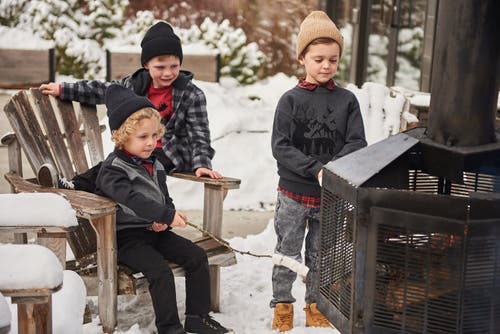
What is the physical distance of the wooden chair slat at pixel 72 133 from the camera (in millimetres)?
4953

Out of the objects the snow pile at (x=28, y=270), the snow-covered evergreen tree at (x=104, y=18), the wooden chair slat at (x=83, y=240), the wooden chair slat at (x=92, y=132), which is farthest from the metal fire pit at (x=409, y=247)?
the snow-covered evergreen tree at (x=104, y=18)

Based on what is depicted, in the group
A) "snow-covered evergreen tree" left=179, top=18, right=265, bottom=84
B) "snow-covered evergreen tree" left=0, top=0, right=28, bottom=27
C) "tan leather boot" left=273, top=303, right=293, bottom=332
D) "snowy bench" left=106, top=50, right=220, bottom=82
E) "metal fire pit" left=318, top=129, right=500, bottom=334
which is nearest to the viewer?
"metal fire pit" left=318, top=129, right=500, bottom=334

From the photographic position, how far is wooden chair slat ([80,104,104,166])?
4.99 m

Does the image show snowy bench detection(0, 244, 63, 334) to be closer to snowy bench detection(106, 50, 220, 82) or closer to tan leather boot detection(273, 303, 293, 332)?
tan leather boot detection(273, 303, 293, 332)

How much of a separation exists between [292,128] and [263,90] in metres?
7.78

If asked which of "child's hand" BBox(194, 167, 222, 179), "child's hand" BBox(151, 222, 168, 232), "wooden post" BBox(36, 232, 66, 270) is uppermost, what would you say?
"child's hand" BBox(194, 167, 222, 179)

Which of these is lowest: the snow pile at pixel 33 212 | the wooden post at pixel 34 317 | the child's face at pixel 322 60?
the wooden post at pixel 34 317

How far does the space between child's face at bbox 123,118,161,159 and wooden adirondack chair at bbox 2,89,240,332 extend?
28 centimetres

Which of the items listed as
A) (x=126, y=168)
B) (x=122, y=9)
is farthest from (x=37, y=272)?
(x=122, y=9)

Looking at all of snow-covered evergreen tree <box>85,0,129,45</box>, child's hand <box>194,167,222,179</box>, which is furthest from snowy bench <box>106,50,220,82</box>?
child's hand <box>194,167,222,179</box>

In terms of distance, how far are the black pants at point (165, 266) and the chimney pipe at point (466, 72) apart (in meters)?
1.43

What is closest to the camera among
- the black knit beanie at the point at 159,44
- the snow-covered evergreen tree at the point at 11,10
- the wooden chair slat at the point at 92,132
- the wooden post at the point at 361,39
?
the black knit beanie at the point at 159,44

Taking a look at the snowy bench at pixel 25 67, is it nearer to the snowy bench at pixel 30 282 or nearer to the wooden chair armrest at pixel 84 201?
the wooden chair armrest at pixel 84 201

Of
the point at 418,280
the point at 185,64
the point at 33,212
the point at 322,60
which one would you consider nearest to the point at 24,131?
the point at 33,212
